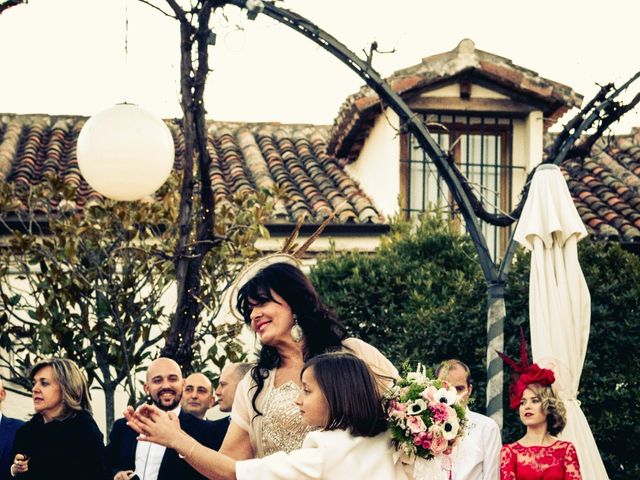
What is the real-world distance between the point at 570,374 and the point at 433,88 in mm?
8083

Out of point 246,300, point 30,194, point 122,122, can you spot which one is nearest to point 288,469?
point 246,300

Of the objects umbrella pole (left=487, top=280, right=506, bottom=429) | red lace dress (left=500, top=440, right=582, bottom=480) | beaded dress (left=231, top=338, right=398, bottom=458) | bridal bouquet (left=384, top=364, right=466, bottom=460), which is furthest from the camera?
umbrella pole (left=487, top=280, right=506, bottom=429)

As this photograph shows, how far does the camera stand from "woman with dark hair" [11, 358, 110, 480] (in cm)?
850

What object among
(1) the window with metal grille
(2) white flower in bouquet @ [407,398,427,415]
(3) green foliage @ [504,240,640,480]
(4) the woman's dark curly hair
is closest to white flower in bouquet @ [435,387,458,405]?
(2) white flower in bouquet @ [407,398,427,415]

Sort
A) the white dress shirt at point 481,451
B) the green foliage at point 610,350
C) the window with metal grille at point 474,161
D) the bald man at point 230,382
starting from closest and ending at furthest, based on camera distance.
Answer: the white dress shirt at point 481,451, the bald man at point 230,382, the green foliage at point 610,350, the window with metal grille at point 474,161

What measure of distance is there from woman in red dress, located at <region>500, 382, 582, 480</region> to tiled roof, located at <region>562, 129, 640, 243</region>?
760 centimetres

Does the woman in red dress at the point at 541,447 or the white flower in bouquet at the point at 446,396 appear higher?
the white flower in bouquet at the point at 446,396

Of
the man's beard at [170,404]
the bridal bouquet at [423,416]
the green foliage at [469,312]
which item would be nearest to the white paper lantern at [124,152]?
the man's beard at [170,404]

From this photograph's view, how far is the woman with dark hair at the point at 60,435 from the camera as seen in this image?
27.9ft

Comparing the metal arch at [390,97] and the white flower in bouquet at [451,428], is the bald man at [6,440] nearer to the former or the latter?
the metal arch at [390,97]

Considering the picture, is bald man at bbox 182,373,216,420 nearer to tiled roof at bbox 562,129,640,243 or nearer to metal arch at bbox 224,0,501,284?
metal arch at bbox 224,0,501,284

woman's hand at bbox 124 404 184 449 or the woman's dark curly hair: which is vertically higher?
the woman's dark curly hair

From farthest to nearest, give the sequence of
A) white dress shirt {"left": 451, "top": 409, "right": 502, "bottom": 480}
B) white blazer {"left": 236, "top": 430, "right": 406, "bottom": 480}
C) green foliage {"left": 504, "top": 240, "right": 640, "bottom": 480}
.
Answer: green foliage {"left": 504, "top": 240, "right": 640, "bottom": 480}, white dress shirt {"left": 451, "top": 409, "right": 502, "bottom": 480}, white blazer {"left": 236, "top": 430, "right": 406, "bottom": 480}

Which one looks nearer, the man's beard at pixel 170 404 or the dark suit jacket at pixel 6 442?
the man's beard at pixel 170 404
